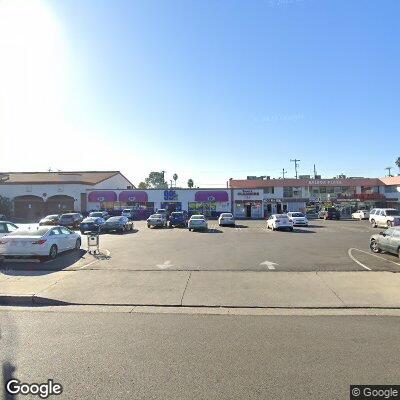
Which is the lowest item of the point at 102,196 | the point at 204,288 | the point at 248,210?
the point at 248,210

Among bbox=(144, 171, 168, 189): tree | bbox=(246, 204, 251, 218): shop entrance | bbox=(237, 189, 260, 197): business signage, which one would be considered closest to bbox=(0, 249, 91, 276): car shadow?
bbox=(237, 189, 260, 197): business signage

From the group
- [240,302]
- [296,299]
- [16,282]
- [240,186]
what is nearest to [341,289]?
[296,299]

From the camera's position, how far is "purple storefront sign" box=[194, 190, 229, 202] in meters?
59.8

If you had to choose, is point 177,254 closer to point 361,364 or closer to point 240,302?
point 240,302

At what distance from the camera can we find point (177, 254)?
16.6 metres

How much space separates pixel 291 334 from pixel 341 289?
4030mm

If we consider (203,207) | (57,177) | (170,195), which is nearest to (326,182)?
(203,207)

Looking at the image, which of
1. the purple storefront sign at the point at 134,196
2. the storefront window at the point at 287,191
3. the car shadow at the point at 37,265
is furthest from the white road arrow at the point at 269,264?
the storefront window at the point at 287,191

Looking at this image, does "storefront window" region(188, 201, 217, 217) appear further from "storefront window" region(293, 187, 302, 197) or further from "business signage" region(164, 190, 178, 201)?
"storefront window" region(293, 187, 302, 197)

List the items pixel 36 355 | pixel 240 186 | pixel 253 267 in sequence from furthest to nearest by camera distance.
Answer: pixel 240 186 < pixel 253 267 < pixel 36 355

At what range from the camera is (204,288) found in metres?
10.2

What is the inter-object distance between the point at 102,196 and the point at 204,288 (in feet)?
171

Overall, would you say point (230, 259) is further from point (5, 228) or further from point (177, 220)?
point (177, 220)

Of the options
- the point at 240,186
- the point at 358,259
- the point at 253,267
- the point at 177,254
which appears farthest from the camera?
the point at 240,186
